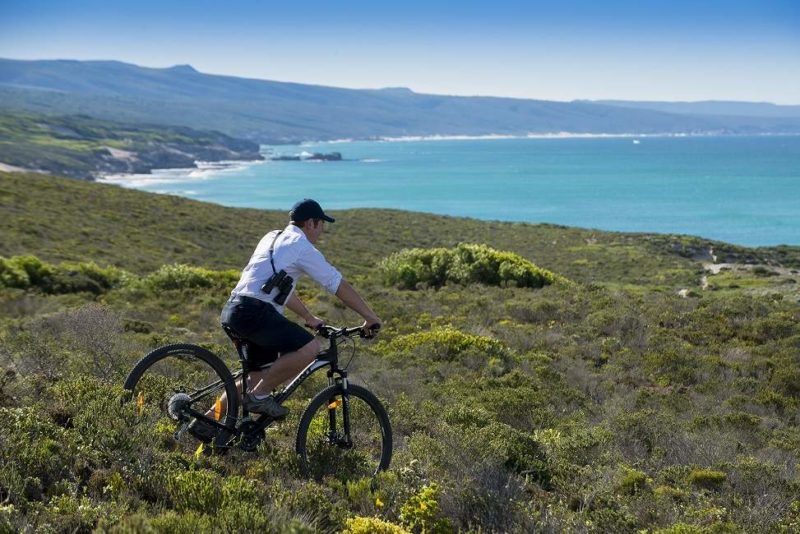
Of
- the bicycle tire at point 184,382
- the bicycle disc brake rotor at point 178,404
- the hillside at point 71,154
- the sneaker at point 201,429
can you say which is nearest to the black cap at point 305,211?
the bicycle tire at point 184,382

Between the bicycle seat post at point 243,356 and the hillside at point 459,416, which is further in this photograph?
the bicycle seat post at point 243,356

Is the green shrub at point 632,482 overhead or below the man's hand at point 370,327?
below

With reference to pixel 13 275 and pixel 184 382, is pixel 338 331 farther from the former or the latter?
pixel 13 275

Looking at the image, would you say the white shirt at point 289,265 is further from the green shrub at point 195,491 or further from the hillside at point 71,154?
the hillside at point 71,154

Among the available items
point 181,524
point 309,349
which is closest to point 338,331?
point 309,349

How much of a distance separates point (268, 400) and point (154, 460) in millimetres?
912

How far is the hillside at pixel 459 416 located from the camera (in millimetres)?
4641

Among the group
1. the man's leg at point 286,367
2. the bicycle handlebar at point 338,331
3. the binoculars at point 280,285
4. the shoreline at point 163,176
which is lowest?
the shoreline at point 163,176

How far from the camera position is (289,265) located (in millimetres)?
5051

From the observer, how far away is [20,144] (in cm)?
14888

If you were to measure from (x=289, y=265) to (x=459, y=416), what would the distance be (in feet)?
10.3

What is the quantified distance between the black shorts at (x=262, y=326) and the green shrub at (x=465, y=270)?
18448mm

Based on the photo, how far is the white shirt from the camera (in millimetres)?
5004

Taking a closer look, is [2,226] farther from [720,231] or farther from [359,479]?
[720,231]
